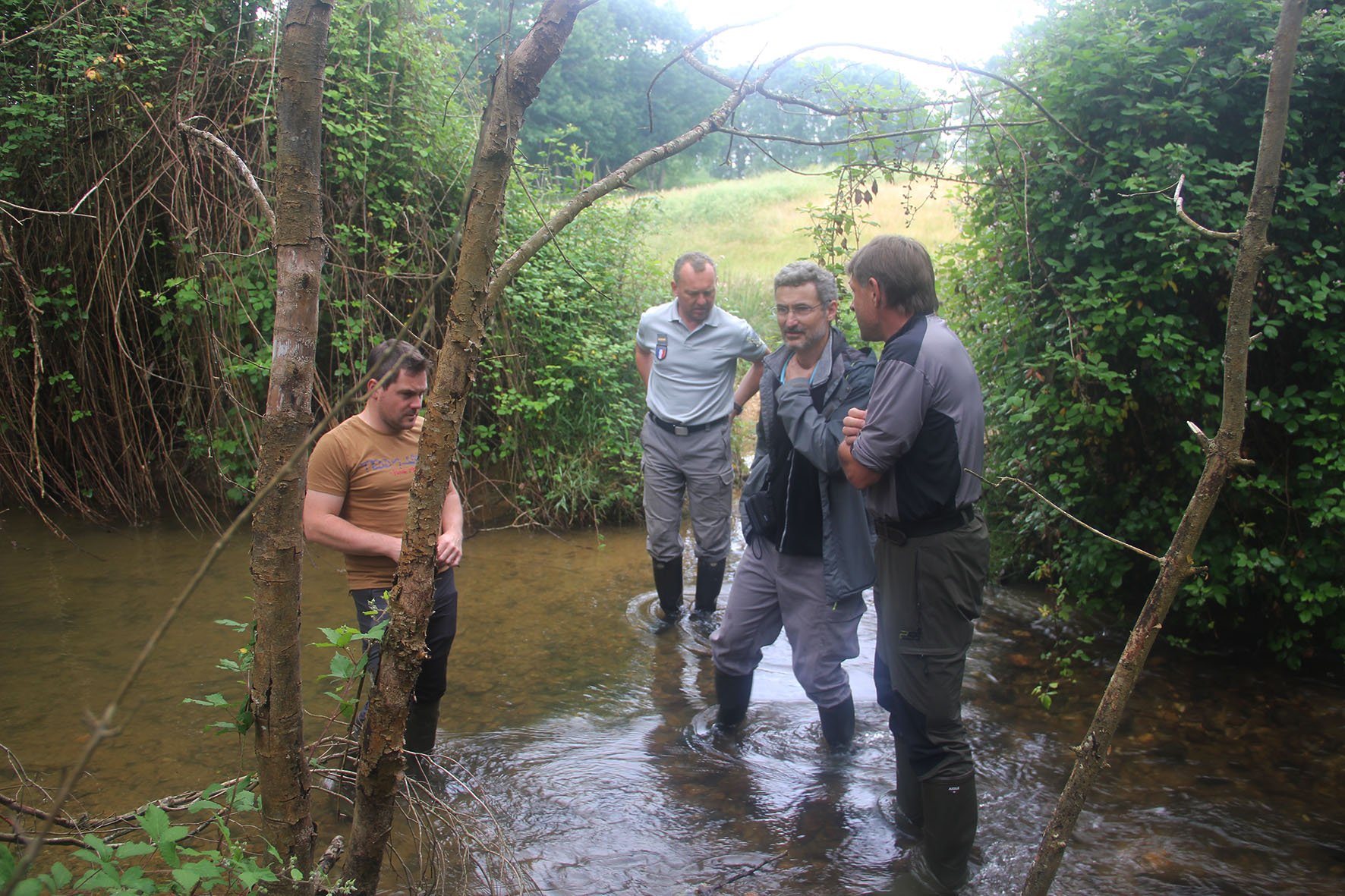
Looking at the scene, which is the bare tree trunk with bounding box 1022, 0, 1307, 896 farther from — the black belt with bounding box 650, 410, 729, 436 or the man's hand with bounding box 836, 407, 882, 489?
the black belt with bounding box 650, 410, 729, 436

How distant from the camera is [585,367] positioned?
8.16 meters

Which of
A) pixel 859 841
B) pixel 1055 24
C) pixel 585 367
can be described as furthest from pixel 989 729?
pixel 585 367

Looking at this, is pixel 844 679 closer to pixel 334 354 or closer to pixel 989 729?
pixel 989 729

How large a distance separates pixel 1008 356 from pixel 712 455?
6.06 feet

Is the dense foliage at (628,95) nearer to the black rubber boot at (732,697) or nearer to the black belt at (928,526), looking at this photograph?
the black rubber boot at (732,697)

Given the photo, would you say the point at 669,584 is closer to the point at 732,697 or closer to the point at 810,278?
the point at 732,697

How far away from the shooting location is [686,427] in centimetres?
570

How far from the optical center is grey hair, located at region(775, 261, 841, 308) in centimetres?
389

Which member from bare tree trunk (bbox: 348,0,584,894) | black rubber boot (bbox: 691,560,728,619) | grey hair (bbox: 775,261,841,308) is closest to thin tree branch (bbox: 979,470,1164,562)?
grey hair (bbox: 775,261,841,308)

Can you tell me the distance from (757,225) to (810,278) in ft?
81.4

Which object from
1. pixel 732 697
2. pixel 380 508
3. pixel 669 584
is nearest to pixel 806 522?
pixel 732 697

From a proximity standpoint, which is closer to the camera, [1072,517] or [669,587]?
[1072,517]

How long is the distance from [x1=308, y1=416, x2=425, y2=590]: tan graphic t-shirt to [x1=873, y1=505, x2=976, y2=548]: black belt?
1861mm

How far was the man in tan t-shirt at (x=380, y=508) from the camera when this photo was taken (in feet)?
11.5
